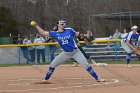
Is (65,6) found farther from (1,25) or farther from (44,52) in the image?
(44,52)

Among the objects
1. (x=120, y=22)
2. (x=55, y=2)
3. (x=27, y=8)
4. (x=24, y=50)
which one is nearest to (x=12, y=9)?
(x=27, y=8)

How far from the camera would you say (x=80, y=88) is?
41.0 ft

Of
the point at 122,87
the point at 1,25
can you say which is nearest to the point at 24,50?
the point at 122,87

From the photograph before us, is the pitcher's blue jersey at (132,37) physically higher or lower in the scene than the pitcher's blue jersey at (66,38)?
lower

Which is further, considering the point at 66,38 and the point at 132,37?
the point at 132,37

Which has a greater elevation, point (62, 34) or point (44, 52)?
point (62, 34)

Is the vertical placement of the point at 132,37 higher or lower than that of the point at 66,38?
lower

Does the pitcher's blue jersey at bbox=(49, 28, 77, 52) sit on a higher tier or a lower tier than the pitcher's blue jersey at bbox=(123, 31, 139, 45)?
higher

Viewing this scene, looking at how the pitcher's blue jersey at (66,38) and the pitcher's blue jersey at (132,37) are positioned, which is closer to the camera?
the pitcher's blue jersey at (66,38)

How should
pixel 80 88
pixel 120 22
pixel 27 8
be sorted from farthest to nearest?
pixel 27 8 < pixel 120 22 < pixel 80 88

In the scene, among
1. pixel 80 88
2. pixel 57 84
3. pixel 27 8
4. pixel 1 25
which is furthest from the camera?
pixel 27 8

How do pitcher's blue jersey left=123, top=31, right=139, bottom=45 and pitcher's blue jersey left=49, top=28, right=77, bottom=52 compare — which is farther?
pitcher's blue jersey left=123, top=31, right=139, bottom=45

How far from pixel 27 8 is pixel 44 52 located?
36.2m

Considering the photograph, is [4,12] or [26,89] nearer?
[26,89]
